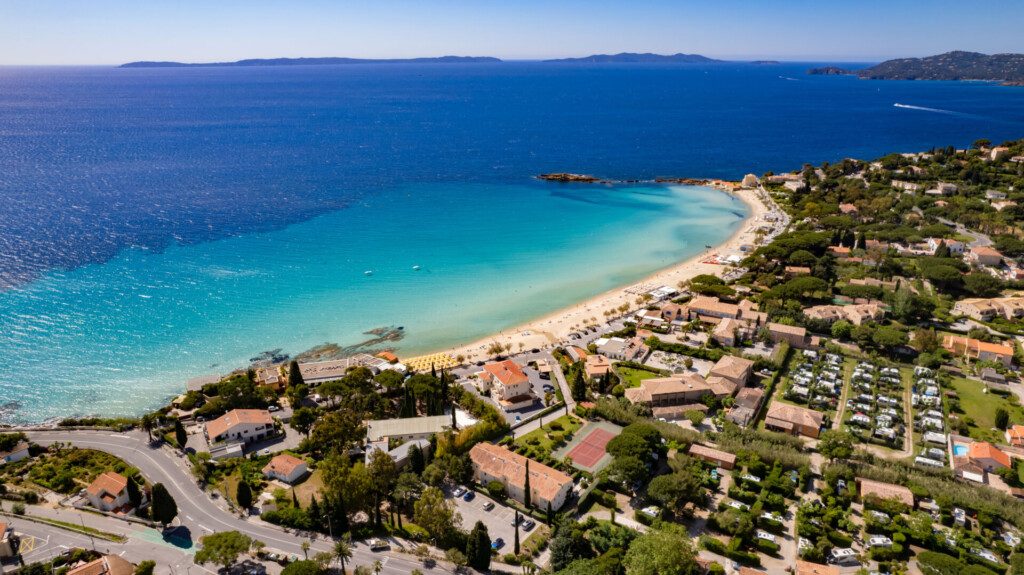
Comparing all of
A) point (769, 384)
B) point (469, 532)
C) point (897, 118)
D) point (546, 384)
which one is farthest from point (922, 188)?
point (897, 118)

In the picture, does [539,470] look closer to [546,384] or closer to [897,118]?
[546,384]

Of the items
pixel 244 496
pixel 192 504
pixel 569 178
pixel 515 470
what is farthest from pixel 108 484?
pixel 569 178

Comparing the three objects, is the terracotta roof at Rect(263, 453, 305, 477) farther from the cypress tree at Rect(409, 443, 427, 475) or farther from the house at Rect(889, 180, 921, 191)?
the house at Rect(889, 180, 921, 191)

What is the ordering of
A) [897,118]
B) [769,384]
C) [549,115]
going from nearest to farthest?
[769,384] → [897,118] → [549,115]

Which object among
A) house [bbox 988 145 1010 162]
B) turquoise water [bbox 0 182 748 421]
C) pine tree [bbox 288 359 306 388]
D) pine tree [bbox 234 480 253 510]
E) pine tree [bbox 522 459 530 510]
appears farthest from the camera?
house [bbox 988 145 1010 162]

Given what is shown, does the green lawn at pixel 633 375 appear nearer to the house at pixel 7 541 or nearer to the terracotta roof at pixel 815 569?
the terracotta roof at pixel 815 569

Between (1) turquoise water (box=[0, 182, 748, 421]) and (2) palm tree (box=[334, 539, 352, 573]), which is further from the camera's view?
(1) turquoise water (box=[0, 182, 748, 421])

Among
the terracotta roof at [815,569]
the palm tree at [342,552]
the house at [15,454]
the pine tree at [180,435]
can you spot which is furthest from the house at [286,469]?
the terracotta roof at [815,569]

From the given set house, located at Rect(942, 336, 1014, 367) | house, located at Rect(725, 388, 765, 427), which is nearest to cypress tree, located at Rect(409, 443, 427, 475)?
house, located at Rect(725, 388, 765, 427)
